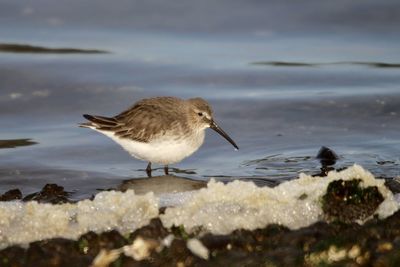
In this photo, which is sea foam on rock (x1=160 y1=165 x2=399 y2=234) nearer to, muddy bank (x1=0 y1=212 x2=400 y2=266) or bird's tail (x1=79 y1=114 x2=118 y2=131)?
muddy bank (x1=0 y1=212 x2=400 y2=266)

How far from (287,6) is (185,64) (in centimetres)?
277

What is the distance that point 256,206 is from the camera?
6441 mm

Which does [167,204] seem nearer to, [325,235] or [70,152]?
[325,235]

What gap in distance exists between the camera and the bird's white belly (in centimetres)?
927

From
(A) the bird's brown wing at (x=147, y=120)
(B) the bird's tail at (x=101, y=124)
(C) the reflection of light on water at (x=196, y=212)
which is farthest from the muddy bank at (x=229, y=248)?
(B) the bird's tail at (x=101, y=124)

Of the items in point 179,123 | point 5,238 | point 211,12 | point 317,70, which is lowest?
point 5,238

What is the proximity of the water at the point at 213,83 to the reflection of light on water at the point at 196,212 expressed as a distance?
2170mm

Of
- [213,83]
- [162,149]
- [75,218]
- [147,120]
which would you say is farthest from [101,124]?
[213,83]

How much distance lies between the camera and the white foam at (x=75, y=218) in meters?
6.12

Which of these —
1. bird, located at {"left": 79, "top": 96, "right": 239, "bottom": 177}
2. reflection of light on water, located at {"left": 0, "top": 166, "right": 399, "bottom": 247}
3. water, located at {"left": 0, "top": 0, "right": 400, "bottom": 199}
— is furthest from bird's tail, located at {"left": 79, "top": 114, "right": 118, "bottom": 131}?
reflection of light on water, located at {"left": 0, "top": 166, "right": 399, "bottom": 247}

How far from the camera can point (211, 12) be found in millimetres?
15227

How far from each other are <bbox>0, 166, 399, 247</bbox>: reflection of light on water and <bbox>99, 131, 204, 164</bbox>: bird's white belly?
2.51 metres

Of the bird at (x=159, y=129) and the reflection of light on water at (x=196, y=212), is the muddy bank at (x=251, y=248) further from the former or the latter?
the bird at (x=159, y=129)

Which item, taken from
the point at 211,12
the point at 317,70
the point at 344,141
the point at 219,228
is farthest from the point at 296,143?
the point at 211,12
